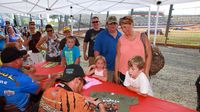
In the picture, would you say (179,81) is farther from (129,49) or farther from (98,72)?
(129,49)

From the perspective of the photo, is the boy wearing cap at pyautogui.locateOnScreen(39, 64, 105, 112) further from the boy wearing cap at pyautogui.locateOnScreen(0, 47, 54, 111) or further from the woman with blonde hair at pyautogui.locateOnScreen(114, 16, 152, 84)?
the woman with blonde hair at pyautogui.locateOnScreen(114, 16, 152, 84)

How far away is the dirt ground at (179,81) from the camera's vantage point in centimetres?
405

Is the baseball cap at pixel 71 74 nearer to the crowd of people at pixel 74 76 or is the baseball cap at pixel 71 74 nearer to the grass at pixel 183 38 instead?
the crowd of people at pixel 74 76

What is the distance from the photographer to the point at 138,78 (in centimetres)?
227

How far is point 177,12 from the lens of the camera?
9.98 meters

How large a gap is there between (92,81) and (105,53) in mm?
695

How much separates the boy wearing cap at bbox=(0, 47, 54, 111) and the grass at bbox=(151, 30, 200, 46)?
33.1ft

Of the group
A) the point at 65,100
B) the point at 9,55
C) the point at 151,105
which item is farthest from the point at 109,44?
the point at 65,100

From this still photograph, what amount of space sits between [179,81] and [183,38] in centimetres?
734

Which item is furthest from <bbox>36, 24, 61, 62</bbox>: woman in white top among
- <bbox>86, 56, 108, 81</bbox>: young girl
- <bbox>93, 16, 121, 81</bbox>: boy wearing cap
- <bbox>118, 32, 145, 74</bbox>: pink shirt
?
<bbox>118, 32, 145, 74</bbox>: pink shirt

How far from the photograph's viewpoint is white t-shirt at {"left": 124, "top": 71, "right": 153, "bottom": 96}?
2.16 m

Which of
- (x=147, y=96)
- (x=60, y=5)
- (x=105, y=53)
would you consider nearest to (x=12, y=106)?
(x=147, y=96)

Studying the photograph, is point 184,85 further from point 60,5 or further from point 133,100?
point 60,5

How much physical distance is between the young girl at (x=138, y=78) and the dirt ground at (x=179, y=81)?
1.84 meters
